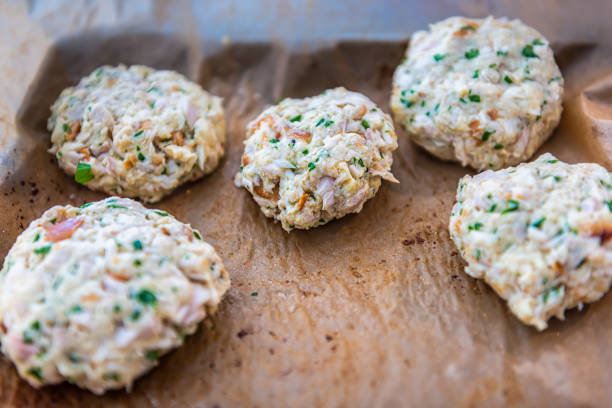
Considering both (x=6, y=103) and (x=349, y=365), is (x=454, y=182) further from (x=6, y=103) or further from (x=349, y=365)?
(x=6, y=103)

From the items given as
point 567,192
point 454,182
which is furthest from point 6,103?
point 567,192

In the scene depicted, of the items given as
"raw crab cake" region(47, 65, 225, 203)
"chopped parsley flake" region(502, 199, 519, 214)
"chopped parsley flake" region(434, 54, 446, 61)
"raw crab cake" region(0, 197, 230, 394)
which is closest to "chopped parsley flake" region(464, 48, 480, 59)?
"chopped parsley flake" region(434, 54, 446, 61)

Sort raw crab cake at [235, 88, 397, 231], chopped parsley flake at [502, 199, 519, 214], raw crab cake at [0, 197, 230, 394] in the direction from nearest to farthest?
1. raw crab cake at [0, 197, 230, 394]
2. chopped parsley flake at [502, 199, 519, 214]
3. raw crab cake at [235, 88, 397, 231]

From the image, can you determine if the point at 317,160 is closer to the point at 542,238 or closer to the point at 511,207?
the point at 511,207

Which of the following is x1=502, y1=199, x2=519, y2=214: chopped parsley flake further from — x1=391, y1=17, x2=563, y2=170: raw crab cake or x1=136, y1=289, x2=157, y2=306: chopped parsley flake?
x1=136, y1=289, x2=157, y2=306: chopped parsley flake

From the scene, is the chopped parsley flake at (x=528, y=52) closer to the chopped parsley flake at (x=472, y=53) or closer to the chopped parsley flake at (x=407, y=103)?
the chopped parsley flake at (x=472, y=53)
